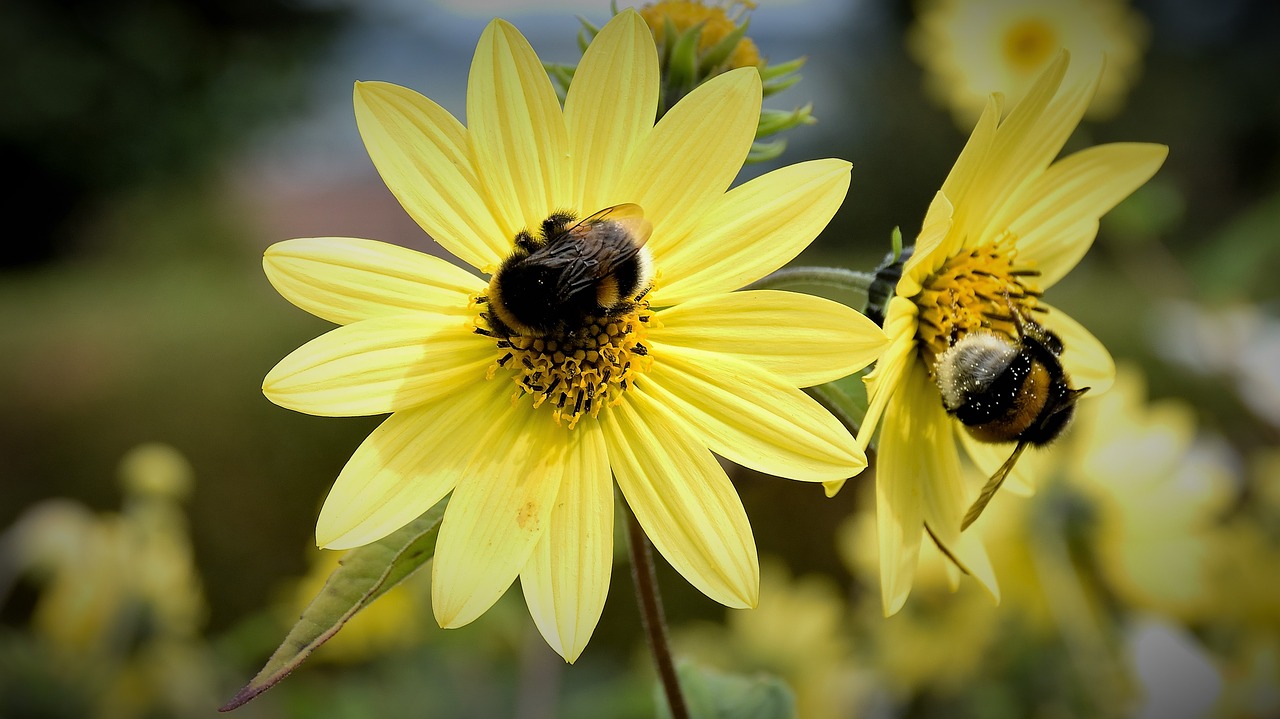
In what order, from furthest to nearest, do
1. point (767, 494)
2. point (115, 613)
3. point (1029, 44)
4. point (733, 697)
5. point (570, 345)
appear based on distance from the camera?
point (767, 494), point (1029, 44), point (115, 613), point (733, 697), point (570, 345)

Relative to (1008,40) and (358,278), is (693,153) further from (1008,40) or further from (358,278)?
(1008,40)

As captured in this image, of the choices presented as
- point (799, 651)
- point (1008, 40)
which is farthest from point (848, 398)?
point (1008, 40)

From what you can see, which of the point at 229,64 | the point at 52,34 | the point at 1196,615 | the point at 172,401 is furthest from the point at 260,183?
the point at 1196,615

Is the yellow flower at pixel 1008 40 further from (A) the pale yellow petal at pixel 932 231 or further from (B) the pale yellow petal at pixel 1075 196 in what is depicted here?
(A) the pale yellow petal at pixel 932 231

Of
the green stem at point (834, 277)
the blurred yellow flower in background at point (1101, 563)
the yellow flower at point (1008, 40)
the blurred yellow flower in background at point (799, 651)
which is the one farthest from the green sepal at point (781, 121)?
the yellow flower at point (1008, 40)

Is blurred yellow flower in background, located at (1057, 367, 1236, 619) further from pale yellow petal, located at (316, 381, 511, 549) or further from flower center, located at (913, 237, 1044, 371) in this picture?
pale yellow petal, located at (316, 381, 511, 549)

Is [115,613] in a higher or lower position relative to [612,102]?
lower
